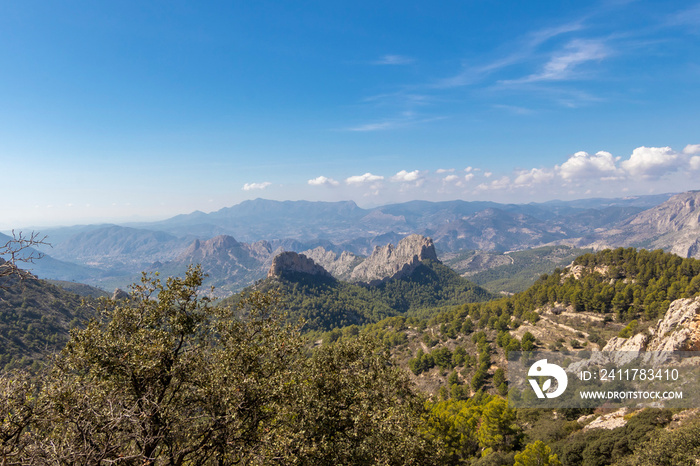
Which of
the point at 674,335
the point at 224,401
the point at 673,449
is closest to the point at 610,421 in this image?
the point at 673,449

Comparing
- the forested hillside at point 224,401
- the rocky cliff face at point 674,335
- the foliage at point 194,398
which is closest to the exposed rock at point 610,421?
the forested hillside at point 224,401

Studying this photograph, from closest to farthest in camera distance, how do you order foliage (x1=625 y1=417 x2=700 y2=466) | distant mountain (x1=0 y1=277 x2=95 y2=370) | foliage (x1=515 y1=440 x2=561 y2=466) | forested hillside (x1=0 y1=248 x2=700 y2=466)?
forested hillside (x1=0 y1=248 x2=700 y2=466) → foliage (x1=625 y1=417 x2=700 y2=466) → foliage (x1=515 y1=440 x2=561 y2=466) → distant mountain (x1=0 y1=277 x2=95 y2=370)

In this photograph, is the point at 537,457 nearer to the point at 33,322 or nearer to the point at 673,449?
the point at 673,449

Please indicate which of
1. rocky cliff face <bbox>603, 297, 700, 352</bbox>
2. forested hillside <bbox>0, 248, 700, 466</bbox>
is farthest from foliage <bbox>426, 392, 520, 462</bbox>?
rocky cliff face <bbox>603, 297, 700, 352</bbox>

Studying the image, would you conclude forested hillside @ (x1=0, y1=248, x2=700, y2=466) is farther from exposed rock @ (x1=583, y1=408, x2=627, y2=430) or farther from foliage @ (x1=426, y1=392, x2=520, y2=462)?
foliage @ (x1=426, y1=392, x2=520, y2=462)

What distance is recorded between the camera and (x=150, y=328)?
1697 centimetres

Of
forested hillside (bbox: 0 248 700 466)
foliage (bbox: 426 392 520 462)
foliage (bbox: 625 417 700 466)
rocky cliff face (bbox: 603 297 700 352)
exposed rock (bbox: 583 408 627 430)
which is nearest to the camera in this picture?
forested hillside (bbox: 0 248 700 466)

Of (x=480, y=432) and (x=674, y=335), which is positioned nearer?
(x=480, y=432)

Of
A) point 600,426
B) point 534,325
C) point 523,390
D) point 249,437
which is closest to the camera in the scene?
point 249,437

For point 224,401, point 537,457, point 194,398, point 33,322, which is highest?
point 224,401

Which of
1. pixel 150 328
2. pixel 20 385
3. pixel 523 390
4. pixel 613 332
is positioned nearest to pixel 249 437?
pixel 150 328

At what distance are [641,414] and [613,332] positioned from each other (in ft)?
141

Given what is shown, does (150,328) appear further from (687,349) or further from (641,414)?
(687,349)

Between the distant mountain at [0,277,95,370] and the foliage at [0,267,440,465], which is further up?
the foliage at [0,267,440,465]
